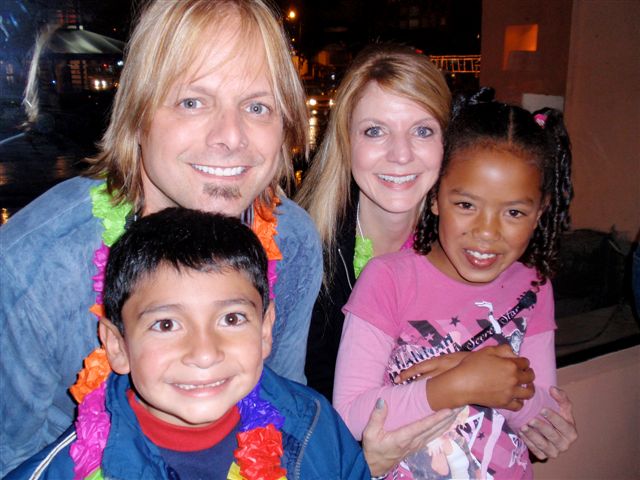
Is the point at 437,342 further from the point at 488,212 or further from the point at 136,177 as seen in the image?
the point at 136,177

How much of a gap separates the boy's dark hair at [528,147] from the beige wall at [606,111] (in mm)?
2644

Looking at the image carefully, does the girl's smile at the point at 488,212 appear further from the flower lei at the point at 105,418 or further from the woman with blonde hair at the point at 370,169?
the flower lei at the point at 105,418

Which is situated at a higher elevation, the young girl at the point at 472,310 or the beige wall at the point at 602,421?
the young girl at the point at 472,310

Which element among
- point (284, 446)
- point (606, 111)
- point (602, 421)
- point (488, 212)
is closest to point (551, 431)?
point (488, 212)

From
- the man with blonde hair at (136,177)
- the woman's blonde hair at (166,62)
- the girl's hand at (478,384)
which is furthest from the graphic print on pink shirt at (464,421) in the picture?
the woman's blonde hair at (166,62)

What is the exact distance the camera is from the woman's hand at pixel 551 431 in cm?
173

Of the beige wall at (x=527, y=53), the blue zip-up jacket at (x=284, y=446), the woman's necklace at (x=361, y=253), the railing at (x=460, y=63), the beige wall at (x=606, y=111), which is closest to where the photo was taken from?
the blue zip-up jacket at (x=284, y=446)

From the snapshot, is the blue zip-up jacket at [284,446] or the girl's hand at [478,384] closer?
the blue zip-up jacket at [284,446]

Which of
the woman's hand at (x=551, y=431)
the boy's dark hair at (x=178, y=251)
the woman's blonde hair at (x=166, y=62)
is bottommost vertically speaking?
the woman's hand at (x=551, y=431)

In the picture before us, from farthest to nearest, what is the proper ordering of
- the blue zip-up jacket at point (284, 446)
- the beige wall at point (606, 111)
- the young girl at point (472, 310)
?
the beige wall at point (606, 111) → the young girl at point (472, 310) → the blue zip-up jacket at point (284, 446)

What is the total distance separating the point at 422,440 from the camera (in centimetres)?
158

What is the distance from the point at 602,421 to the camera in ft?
9.82

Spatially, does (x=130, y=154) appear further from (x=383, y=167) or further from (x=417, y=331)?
(x=417, y=331)

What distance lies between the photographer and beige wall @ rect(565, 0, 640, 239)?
13.1ft
